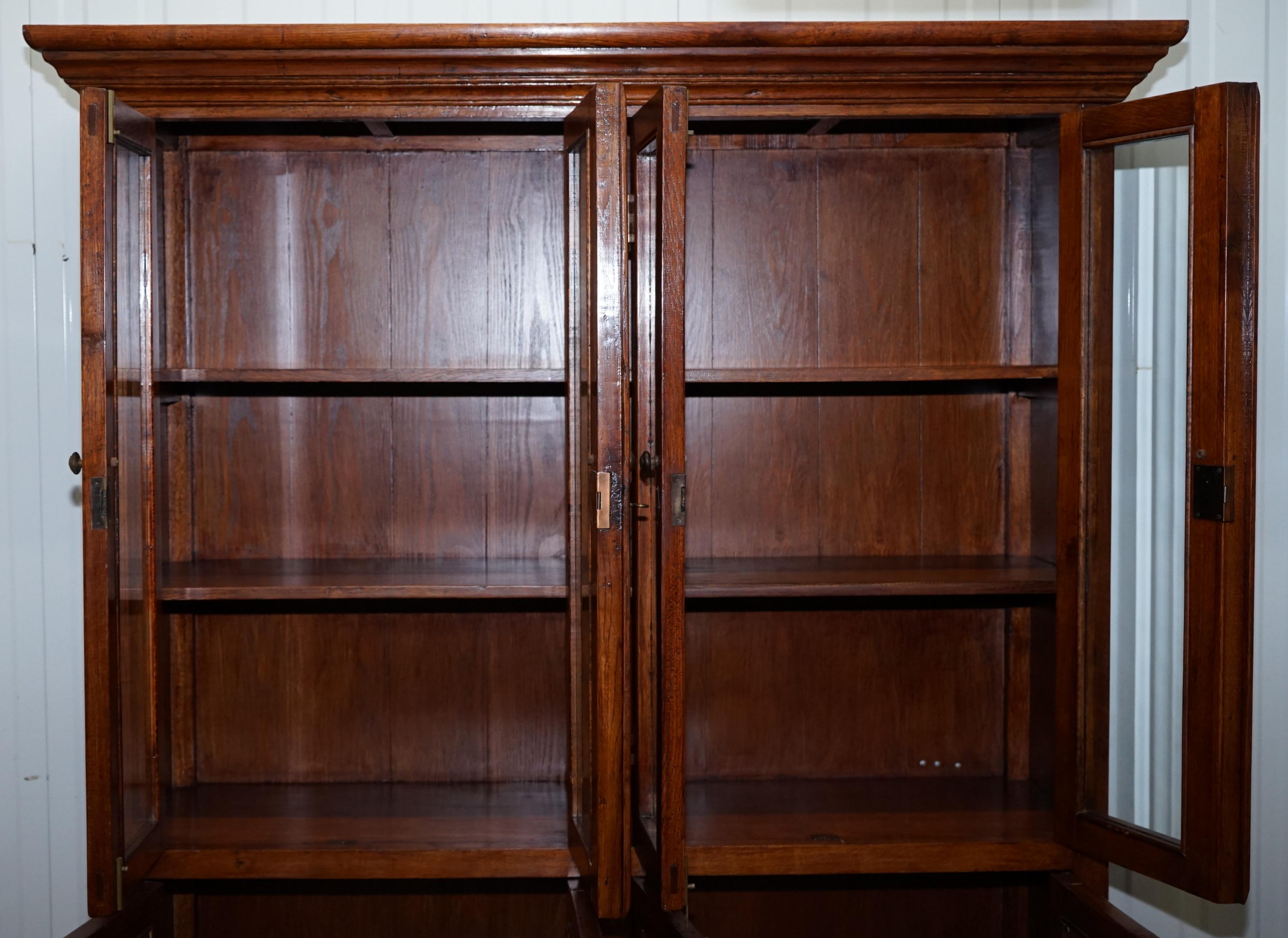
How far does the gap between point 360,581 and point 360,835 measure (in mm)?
515

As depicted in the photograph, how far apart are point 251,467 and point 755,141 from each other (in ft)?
4.58

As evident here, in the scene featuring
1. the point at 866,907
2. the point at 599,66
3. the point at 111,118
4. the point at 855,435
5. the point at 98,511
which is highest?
the point at 599,66

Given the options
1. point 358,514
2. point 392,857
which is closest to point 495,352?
point 358,514

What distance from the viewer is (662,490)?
1.85 metres

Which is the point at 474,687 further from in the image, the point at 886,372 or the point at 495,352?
the point at 886,372

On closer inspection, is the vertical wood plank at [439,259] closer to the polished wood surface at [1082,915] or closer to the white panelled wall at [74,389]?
the white panelled wall at [74,389]

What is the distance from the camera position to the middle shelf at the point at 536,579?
2184 mm

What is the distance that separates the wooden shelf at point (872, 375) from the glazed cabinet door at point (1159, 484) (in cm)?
10

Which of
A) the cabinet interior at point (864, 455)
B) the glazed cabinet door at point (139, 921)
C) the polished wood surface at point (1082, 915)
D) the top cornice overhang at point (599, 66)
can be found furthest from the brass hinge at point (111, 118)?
the polished wood surface at point (1082, 915)

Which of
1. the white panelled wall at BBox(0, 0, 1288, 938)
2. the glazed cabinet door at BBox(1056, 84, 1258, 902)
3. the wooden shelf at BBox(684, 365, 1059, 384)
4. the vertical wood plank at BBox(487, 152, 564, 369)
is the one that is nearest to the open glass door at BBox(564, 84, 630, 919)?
the wooden shelf at BBox(684, 365, 1059, 384)

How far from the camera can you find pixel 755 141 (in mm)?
2529

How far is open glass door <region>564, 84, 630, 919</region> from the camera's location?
1878 mm

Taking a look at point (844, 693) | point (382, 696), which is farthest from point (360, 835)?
point (844, 693)

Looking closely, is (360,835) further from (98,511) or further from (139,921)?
(98,511)
